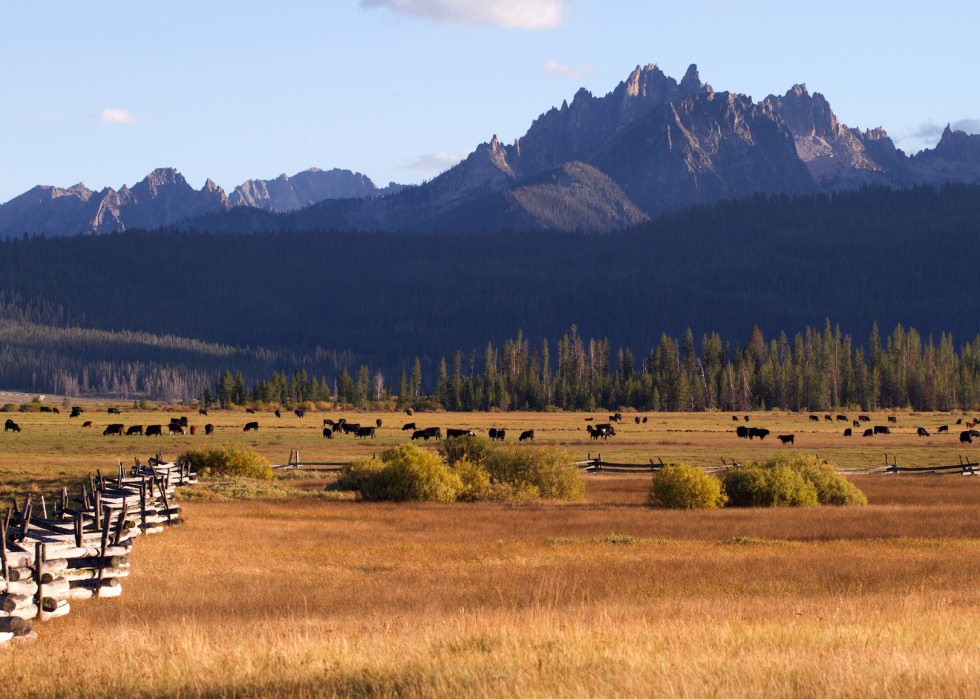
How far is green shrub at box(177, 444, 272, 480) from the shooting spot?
49.1 meters

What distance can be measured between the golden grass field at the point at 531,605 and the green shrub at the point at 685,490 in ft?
5.85

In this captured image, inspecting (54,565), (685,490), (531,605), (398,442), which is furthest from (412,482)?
(398,442)

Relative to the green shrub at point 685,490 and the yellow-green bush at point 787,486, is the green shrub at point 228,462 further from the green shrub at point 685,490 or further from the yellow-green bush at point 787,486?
the yellow-green bush at point 787,486

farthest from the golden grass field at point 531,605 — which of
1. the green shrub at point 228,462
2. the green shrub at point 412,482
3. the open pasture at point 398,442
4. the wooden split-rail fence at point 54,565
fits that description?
the open pasture at point 398,442

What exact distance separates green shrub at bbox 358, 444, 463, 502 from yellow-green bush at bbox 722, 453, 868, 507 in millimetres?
11742

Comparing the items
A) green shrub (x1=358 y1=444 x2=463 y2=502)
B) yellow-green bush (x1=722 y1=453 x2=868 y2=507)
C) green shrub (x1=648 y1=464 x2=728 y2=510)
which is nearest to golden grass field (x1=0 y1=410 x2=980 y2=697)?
green shrub (x1=648 y1=464 x2=728 y2=510)

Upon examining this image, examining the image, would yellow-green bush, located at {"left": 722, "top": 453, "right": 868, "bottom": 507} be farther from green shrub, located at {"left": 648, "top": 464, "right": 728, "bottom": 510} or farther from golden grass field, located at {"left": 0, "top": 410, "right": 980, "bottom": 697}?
golden grass field, located at {"left": 0, "top": 410, "right": 980, "bottom": 697}

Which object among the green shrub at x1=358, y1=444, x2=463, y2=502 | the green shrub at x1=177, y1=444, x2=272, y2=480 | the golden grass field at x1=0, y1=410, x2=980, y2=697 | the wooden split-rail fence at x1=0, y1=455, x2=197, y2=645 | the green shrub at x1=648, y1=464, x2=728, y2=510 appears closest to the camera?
the golden grass field at x1=0, y1=410, x2=980, y2=697

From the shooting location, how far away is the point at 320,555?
24391mm

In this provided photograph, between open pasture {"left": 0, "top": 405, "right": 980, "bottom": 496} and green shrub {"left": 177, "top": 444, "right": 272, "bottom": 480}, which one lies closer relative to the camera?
green shrub {"left": 177, "top": 444, "right": 272, "bottom": 480}

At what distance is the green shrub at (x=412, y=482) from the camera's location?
135 feet

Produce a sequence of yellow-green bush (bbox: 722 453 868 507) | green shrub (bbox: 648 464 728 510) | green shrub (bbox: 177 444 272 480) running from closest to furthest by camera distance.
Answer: green shrub (bbox: 648 464 728 510) < yellow-green bush (bbox: 722 453 868 507) < green shrub (bbox: 177 444 272 480)

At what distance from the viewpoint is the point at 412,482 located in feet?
135

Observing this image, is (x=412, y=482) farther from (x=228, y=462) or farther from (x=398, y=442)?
(x=398, y=442)
